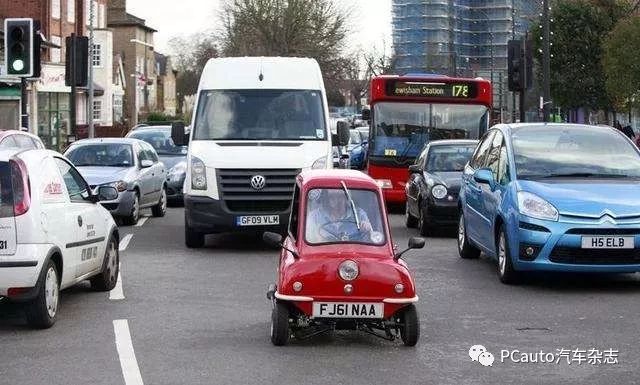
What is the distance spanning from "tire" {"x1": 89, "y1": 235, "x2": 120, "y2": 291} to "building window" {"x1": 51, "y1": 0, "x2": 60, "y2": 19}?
2164 inches

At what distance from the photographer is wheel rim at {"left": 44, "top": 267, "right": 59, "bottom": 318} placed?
9.80 m

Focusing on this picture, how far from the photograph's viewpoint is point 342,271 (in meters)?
8.88

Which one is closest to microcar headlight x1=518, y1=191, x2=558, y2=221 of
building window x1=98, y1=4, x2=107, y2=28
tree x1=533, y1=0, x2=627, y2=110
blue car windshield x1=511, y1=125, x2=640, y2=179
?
blue car windshield x1=511, y1=125, x2=640, y2=179

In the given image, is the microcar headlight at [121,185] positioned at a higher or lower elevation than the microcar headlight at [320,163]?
lower

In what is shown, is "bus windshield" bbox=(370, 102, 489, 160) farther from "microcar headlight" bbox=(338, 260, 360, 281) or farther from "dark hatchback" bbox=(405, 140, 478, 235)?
"microcar headlight" bbox=(338, 260, 360, 281)

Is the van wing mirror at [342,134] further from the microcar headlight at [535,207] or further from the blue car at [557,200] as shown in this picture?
the microcar headlight at [535,207]

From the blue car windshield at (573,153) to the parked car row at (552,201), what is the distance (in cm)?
1

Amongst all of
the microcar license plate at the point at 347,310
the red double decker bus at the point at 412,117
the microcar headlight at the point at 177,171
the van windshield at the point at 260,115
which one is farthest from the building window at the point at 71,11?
the microcar license plate at the point at 347,310

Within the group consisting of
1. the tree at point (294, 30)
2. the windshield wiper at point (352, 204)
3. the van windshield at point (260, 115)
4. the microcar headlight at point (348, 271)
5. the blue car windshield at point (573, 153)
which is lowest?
the microcar headlight at point (348, 271)

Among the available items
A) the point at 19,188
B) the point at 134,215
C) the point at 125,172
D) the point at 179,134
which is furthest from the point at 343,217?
the point at 125,172

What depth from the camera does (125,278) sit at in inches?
518

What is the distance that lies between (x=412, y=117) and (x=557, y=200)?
12.9 meters

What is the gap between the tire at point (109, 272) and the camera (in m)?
12.0

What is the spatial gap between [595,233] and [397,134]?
13197 mm
